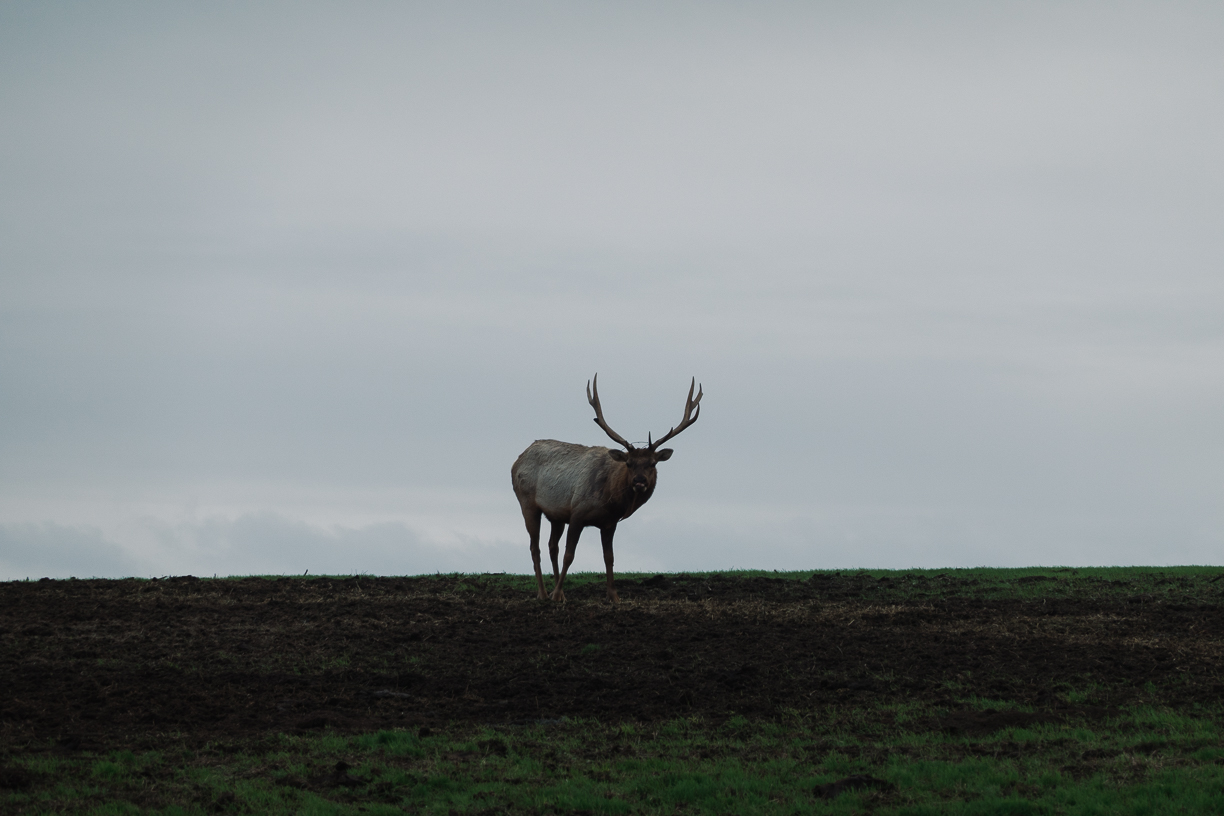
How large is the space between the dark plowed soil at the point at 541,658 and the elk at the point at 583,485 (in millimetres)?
1092

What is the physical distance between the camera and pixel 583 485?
18.8m

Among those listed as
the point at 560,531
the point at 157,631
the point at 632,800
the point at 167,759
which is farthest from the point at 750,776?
the point at 560,531

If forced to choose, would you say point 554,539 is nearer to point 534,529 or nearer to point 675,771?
point 534,529

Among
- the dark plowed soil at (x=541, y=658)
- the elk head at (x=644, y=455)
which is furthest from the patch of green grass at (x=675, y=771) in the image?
the elk head at (x=644, y=455)

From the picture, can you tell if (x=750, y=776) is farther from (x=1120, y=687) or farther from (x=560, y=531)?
(x=560, y=531)

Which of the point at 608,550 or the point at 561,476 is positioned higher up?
the point at 561,476

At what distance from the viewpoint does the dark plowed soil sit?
37.6 feet

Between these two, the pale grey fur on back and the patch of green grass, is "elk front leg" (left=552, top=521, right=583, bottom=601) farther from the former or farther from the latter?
the patch of green grass

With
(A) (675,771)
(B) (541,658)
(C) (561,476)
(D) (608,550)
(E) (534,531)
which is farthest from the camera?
(E) (534,531)

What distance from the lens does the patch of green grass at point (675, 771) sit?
8398 millimetres

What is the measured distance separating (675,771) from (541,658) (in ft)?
15.0

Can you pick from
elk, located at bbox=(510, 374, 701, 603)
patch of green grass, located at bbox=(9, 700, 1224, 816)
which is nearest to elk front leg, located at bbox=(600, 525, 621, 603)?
elk, located at bbox=(510, 374, 701, 603)

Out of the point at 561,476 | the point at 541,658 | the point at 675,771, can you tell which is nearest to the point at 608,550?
the point at 561,476

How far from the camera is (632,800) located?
28.4ft
